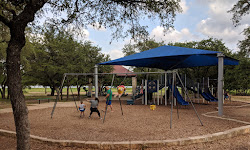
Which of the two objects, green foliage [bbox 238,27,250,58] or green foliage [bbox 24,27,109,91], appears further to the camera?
green foliage [bbox 24,27,109,91]

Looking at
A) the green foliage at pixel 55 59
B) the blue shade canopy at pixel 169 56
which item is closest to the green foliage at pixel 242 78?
the blue shade canopy at pixel 169 56

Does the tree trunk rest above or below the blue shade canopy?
below

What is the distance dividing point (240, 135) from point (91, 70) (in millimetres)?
16737

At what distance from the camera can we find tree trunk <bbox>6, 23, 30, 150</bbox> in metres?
4.02

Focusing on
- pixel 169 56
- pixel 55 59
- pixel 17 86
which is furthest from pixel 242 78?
pixel 55 59

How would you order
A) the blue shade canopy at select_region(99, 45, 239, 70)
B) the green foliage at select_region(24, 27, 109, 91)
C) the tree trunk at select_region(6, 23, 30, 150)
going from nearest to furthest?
the tree trunk at select_region(6, 23, 30, 150)
the blue shade canopy at select_region(99, 45, 239, 70)
the green foliage at select_region(24, 27, 109, 91)

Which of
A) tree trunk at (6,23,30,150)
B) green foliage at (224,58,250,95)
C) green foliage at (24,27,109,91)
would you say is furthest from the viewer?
green foliage at (24,27,109,91)

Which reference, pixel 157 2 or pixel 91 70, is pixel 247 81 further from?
pixel 91 70

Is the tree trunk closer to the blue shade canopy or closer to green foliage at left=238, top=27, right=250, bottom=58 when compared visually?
the blue shade canopy

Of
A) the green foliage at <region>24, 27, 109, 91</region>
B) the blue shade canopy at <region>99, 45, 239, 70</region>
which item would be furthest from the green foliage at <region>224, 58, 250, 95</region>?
the green foliage at <region>24, 27, 109, 91</region>

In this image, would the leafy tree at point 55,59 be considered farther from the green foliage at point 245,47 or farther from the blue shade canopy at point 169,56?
the green foliage at point 245,47

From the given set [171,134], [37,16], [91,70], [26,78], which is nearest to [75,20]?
[37,16]

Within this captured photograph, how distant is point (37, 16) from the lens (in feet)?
19.5

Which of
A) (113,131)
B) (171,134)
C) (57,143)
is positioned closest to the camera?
(57,143)
